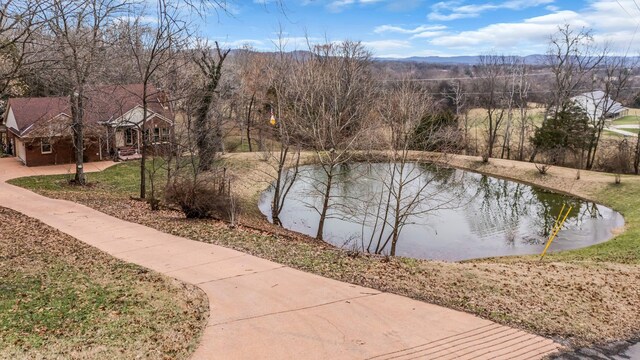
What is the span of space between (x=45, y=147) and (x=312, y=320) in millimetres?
26875

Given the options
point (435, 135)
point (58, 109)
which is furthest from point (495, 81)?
point (58, 109)

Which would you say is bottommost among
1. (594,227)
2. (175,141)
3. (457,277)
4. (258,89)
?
(594,227)

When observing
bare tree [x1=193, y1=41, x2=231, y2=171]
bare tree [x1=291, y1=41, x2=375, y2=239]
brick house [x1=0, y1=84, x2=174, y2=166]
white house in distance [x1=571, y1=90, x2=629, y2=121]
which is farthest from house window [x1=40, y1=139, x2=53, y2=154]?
white house in distance [x1=571, y1=90, x2=629, y2=121]

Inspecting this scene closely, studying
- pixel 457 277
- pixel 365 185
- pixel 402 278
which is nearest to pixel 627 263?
pixel 457 277

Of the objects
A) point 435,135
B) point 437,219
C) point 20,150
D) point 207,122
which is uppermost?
point 207,122

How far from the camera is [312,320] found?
755 centimetres

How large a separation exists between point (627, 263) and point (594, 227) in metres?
9.50

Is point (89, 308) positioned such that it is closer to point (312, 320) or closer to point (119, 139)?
point (312, 320)

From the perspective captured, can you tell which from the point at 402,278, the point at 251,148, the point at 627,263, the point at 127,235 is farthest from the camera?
the point at 251,148

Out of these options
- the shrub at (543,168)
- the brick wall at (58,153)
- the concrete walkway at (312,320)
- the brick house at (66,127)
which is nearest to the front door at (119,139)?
the brick house at (66,127)

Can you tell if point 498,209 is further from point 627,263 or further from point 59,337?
point 59,337

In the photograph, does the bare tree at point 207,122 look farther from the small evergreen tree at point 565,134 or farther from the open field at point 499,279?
the small evergreen tree at point 565,134

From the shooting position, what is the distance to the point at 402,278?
31.7 feet

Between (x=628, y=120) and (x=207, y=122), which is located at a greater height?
(x=207, y=122)
